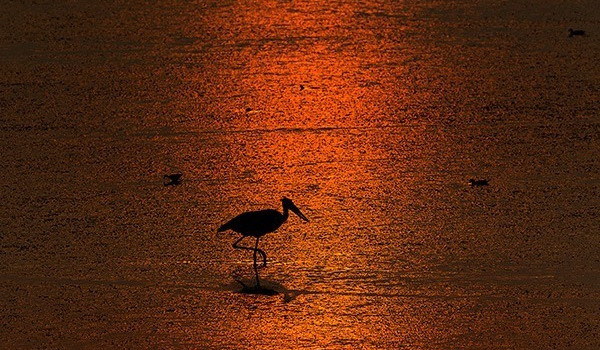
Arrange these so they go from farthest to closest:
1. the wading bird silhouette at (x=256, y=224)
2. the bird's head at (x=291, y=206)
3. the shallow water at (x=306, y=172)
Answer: the bird's head at (x=291, y=206), the wading bird silhouette at (x=256, y=224), the shallow water at (x=306, y=172)

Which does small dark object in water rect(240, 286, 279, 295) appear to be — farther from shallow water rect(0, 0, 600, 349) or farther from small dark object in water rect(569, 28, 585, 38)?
small dark object in water rect(569, 28, 585, 38)

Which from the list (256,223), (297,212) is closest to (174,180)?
(297,212)

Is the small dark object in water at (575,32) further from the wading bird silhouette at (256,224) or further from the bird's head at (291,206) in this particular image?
the wading bird silhouette at (256,224)

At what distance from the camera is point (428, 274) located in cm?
461

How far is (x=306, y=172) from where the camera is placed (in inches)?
226

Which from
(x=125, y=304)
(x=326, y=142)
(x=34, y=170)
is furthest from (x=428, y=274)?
(x=34, y=170)

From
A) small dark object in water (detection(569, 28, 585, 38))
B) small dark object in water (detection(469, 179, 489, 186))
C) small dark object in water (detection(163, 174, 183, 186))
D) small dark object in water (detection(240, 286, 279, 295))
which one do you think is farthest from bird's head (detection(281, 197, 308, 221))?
small dark object in water (detection(569, 28, 585, 38))

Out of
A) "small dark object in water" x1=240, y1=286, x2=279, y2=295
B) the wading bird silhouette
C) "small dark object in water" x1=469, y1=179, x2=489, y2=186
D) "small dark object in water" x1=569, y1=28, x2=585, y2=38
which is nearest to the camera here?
"small dark object in water" x1=240, y1=286, x2=279, y2=295

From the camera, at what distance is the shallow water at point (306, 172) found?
168 inches

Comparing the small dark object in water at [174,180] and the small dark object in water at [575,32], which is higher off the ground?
the small dark object in water at [575,32]

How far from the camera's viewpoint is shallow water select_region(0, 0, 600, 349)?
427cm

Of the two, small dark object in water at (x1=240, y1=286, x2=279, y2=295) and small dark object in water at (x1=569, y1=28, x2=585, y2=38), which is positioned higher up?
small dark object in water at (x1=569, y1=28, x2=585, y2=38)

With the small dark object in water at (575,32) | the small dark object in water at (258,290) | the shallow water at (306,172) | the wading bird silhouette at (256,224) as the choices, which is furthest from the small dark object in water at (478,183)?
the small dark object in water at (575,32)

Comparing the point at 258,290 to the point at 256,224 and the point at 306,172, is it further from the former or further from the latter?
the point at 306,172
